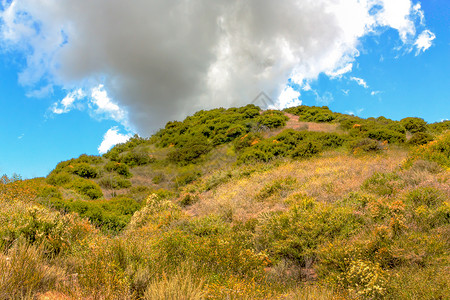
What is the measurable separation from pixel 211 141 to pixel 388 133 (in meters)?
16.8

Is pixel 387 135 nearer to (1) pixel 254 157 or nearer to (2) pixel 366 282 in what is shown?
(1) pixel 254 157

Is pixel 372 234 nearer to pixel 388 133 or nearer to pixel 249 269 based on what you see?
pixel 249 269

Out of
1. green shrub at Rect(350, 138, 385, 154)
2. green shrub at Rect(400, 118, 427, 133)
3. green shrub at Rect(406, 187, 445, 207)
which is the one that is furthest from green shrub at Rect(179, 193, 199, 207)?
green shrub at Rect(400, 118, 427, 133)

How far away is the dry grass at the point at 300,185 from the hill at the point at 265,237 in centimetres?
8

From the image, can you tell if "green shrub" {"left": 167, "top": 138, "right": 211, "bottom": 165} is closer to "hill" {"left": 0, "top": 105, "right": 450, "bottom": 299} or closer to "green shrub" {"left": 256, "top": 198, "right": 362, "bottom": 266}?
"hill" {"left": 0, "top": 105, "right": 450, "bottom": 299}

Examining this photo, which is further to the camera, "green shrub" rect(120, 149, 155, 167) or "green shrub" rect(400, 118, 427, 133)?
"green shrub" rect(120, 149, 155, 167)

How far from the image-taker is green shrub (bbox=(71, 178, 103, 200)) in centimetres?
1856

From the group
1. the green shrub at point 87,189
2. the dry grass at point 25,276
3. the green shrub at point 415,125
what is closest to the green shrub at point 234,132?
the green shrub at point 87,189

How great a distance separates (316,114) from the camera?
31.9 meters

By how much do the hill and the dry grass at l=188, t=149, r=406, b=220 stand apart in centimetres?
8

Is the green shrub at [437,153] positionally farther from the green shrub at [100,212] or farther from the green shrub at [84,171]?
the green shrub at [84,171]

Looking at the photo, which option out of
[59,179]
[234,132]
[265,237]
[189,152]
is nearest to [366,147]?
[265,237]

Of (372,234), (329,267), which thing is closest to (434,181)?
(372,234)

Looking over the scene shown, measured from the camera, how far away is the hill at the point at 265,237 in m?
3.44
